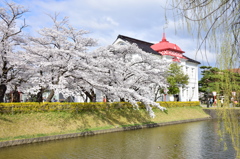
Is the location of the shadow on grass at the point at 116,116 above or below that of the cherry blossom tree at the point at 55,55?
below

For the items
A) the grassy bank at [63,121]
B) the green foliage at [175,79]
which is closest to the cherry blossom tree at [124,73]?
the grassy bank at [63,121]

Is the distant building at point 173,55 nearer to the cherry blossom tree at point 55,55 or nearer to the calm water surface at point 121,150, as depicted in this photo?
the cherry blossom tree at point 55,55

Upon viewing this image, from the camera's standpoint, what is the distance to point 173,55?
136ft

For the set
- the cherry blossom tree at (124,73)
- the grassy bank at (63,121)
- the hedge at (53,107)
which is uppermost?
the cherry blossom tree at (124,73)

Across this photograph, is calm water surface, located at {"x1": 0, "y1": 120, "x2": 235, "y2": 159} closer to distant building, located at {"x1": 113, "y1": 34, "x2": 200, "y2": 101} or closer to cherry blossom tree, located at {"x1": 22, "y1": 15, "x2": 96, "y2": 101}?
cherry blossom tree, located at {"x1": 22, "y1": 15, "x2": 96, "y2": 101}

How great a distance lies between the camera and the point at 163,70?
2622cm

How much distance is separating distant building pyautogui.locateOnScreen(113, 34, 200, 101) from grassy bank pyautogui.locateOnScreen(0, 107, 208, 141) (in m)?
15.7

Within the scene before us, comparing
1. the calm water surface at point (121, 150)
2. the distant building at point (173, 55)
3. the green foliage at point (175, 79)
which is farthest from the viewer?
the distant building at point (173, 55)

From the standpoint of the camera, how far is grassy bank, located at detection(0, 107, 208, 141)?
15250mm

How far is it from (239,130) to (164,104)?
24.9 meters

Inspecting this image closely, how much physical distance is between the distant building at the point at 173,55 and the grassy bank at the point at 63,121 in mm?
15706

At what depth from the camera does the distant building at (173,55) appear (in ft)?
131

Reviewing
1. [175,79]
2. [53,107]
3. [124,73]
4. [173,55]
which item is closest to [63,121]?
[53,107]

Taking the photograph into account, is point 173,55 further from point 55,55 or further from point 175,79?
point 55,55
